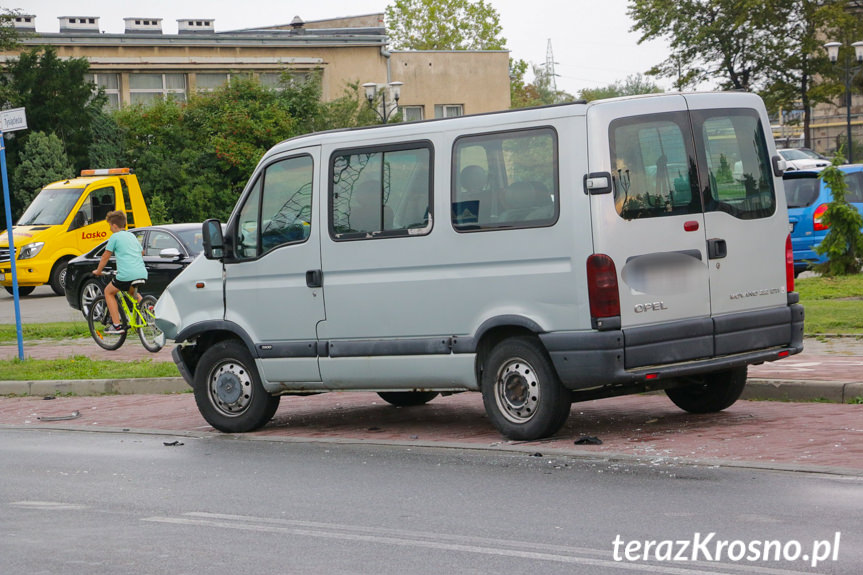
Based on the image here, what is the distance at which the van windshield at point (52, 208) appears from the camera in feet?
101

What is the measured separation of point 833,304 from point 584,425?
719cm

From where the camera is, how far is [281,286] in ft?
34.3

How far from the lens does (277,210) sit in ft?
34.7

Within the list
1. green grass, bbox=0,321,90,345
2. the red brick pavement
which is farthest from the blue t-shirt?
the red brick pavement

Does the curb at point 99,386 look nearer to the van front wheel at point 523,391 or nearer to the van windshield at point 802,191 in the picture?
the van front wheel at point 523,391

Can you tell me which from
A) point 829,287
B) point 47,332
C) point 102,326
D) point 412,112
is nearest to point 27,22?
point 412,112

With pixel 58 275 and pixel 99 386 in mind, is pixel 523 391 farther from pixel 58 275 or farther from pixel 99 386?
pixel 58 275

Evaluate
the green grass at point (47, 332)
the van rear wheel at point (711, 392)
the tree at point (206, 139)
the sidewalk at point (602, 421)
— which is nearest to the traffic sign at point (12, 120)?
the sidewalk at point (602, 421)

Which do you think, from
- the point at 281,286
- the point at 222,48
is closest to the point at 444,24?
the point at 222,48

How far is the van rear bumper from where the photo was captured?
28.7 feet

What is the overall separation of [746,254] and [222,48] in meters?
44.8

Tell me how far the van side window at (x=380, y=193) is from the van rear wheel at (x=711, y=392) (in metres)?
2.50

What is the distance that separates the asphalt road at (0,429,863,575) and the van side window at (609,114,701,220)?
179cm

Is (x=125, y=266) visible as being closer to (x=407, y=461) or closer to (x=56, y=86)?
(x=407, y=461)
